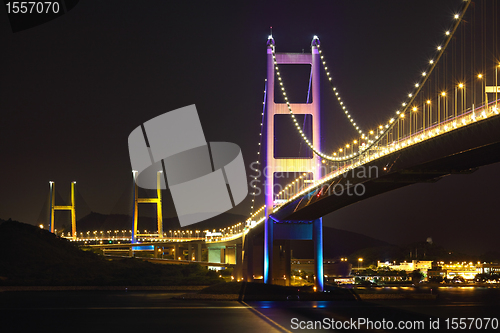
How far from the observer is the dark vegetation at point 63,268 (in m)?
52.0

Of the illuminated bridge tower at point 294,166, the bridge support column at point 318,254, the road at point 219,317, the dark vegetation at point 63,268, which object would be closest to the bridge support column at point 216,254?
the dark vegetation at point 63,268

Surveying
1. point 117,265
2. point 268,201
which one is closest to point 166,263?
point 117,265

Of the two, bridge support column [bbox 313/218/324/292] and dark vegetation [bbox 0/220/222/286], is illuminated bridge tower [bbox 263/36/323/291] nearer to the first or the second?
bridge support column [bbox 313/218/324/292]

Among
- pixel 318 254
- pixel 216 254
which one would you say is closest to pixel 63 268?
pixel 318 254

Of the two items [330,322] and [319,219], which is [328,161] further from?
[330,322]

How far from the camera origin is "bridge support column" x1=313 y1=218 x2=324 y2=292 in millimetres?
38594

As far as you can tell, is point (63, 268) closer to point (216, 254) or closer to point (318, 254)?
point (318, 254)

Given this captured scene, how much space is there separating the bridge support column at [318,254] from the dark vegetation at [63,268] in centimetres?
1533

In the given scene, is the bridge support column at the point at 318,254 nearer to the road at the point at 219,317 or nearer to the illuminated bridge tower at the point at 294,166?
the illuminated bridge tower at the point at 294,166

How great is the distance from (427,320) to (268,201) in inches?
797

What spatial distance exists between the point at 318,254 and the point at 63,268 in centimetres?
2659

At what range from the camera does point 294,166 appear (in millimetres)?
40219

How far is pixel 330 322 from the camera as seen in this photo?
69.2 ft

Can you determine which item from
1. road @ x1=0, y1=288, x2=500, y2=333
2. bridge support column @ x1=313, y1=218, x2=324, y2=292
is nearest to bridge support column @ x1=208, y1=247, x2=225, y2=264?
bridge support column @ x1=313, y1=218, x2=324, y2=292
